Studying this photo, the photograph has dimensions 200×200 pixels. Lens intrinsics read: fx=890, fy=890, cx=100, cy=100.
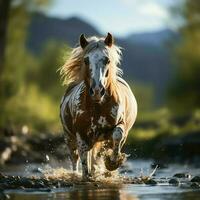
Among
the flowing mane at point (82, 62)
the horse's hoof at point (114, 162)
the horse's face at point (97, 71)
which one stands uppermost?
the flowing mane at point (82, 62)

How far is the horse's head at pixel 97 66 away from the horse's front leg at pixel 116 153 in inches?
28.0

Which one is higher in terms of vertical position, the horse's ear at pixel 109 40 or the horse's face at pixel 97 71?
the horse's ear at pixel 109 40

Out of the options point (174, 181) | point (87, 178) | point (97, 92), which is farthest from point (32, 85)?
point (97, 92)

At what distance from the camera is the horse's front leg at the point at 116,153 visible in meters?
14.6

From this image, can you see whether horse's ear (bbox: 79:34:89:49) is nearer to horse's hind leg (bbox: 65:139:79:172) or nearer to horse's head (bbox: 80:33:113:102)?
horse's head (bbox: 80:33:113:102)

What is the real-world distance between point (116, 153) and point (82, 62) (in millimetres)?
1631

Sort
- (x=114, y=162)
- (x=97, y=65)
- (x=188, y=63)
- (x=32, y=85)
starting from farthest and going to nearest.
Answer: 1. (x=32, y=85)
2. (x=188, y=63)
3. (x=114, y=162)
4. (x=97, y=65)

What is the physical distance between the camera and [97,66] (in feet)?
46.3

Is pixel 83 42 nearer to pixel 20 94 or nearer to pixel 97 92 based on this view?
pixel 97 92

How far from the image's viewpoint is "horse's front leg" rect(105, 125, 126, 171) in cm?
1458

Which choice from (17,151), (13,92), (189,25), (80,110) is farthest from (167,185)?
(189,25)

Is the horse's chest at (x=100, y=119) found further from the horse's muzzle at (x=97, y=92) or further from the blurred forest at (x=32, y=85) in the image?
the blurred forest at (x=32, y=85)

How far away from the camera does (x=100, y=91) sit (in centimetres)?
1388

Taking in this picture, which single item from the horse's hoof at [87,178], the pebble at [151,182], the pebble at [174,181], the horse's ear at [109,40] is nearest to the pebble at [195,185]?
the pebble at [174,181]
